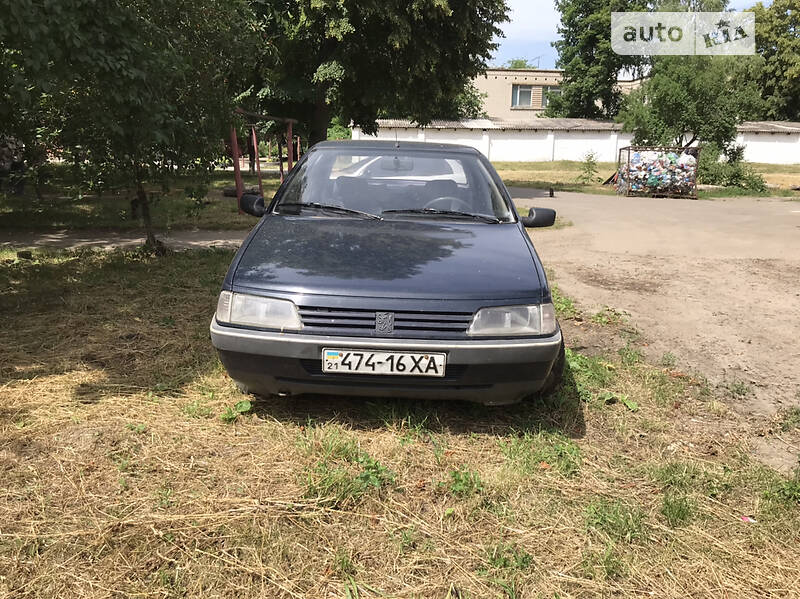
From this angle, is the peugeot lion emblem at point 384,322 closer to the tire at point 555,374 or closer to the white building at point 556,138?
the tire at point 555,374

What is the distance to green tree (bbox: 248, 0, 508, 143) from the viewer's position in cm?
1523

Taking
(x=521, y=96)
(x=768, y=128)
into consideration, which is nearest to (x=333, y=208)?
(x=768, y=128)

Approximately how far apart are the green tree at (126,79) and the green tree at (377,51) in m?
8.53

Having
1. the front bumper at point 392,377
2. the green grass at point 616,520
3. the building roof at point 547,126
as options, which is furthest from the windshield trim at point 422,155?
the building roof at point 547,126

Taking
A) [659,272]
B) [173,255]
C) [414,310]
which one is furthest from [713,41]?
[414,310]

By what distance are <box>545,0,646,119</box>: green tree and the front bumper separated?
52037 mm

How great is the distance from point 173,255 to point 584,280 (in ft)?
17.5

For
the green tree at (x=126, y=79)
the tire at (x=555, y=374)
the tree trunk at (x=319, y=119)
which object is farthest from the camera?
the tree trunk at (x=319, y=119)

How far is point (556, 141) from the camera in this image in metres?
44.8

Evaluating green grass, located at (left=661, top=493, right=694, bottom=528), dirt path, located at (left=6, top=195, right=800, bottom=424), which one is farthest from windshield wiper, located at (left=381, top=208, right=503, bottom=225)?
green grass, located at (left=661, top=493, right=694, bottom=528)

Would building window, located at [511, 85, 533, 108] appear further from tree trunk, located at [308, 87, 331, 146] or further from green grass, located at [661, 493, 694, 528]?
green grass, located at [661, 493, 694, 528]

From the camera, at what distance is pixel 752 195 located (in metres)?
22.0

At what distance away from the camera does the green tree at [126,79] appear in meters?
3.70

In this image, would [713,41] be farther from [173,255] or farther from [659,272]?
[173,255]
